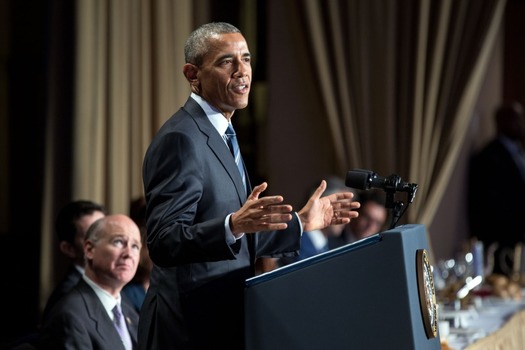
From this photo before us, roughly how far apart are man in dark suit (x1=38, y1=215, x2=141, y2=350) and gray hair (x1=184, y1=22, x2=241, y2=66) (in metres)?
1.08

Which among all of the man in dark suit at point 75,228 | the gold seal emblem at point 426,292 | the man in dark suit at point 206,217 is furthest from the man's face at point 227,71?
the man in dark suit at point 75,228

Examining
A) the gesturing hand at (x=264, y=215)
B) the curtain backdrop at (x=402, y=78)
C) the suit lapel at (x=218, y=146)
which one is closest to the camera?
the gesturing hand at (x=264, y=215)

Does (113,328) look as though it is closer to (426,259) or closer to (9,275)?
(426,259)

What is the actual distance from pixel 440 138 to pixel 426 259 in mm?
4099

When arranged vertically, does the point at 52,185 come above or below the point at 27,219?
above

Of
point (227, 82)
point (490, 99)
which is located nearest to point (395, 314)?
point (227, 82)

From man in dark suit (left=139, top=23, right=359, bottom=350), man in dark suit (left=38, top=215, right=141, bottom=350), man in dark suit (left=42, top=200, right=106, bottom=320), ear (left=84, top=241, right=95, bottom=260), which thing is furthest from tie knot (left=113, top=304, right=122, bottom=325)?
man in dark suit (left=139, top=23, right=359, bottom=350)

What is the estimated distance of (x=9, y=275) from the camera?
18.5 feet

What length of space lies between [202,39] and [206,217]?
1.32ft

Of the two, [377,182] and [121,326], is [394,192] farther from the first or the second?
[121,326]

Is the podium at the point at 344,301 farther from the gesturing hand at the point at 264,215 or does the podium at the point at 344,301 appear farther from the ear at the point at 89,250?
the ear at the point at 89,250

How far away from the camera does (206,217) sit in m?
2.08

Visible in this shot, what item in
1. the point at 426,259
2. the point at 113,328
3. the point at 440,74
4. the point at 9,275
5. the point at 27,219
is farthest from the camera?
the point at 27,219

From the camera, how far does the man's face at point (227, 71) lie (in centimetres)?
215
